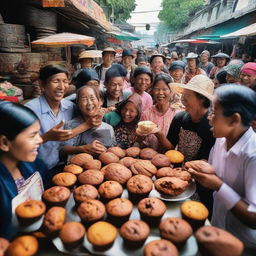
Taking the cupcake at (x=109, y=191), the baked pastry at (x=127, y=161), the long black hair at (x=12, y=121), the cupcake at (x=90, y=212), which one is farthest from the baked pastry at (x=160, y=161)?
the long black hair at (x=12, y=121)

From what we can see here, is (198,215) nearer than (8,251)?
No

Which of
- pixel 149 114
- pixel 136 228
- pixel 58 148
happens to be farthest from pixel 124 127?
pixel 136 228

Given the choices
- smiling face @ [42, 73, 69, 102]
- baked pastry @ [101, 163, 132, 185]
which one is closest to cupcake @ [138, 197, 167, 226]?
baked pastry @ [101, 163, 132, 185]

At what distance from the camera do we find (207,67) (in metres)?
9.07

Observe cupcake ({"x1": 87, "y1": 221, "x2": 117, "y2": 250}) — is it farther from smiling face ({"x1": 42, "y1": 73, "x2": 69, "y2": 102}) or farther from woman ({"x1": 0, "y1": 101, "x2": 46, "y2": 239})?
smiling face ({"x1": 42, "y1": 73, "x2": 69, "y2": 102})

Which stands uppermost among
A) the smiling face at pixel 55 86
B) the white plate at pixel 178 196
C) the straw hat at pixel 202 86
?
the straw hat at pixel 202 86

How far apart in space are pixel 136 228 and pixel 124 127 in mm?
1870

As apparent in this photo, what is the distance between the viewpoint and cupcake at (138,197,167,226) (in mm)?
1428

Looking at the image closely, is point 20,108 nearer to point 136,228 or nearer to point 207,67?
point 136,228

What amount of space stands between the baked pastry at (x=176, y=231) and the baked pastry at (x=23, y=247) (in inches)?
30.1

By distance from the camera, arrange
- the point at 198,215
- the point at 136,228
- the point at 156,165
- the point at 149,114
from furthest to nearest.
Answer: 1. the point at 149,114
2. the point at 156,165
3. the point at 198,215
4. the point at 136,228

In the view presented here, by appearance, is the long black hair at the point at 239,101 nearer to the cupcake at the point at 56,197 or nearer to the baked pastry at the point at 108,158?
the baked pastry at the point at 108,158

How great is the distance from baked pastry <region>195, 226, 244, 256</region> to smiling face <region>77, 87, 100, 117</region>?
174 cm

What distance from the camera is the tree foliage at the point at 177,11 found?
135ft
